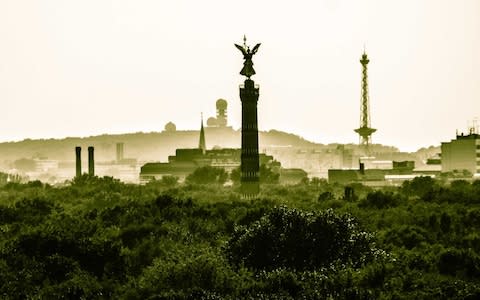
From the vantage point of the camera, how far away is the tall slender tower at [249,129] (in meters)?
86.7

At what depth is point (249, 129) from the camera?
285 feet

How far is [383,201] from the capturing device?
7806 centimetres

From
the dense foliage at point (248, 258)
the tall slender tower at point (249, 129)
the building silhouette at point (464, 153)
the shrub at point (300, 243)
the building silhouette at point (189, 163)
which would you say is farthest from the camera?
the building silhouette at point (189, 163)

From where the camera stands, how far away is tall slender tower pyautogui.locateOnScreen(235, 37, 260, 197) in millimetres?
86688

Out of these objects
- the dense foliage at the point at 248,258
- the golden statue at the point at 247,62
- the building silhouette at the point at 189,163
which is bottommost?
the dense foliage at the point at 248,258

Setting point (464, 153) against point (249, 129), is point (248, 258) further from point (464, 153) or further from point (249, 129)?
point (464, 153)

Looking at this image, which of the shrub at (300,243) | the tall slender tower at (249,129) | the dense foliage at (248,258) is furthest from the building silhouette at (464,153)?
the shrub at (300,243)

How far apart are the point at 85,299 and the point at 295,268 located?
402 inches

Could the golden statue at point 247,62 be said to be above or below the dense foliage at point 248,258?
above

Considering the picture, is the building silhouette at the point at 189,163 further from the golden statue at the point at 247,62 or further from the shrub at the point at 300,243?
the shrub at the point at 300,243

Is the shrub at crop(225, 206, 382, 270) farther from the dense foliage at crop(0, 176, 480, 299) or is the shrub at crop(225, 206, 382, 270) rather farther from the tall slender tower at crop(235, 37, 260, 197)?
the tall slender tower at crop(235, 37, 260, 197)

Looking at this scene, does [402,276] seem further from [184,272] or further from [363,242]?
[184,272]

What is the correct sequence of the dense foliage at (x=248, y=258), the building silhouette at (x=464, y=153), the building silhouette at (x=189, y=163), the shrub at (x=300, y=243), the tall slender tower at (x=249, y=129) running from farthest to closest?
1. the building silhouette at (x=189, y=163)
2. the building silhouette at (x=464, y=153)
3. the tall slender tower at (x=249, y=129)
4. the shrub at (x=300, y=243)
5. the dense foliage at (x=248, y=258)

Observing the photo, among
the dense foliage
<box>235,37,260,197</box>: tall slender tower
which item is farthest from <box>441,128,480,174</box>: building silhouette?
the dense foliage
